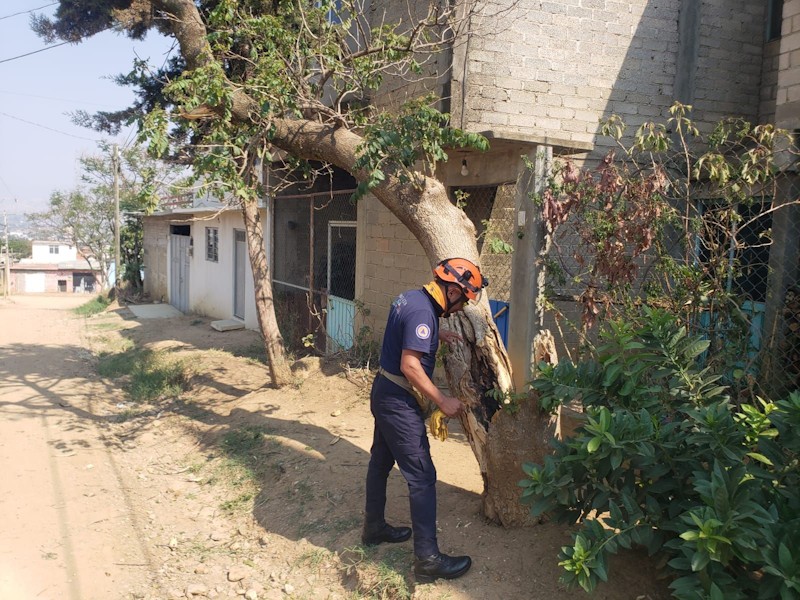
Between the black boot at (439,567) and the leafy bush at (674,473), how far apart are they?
625 mm

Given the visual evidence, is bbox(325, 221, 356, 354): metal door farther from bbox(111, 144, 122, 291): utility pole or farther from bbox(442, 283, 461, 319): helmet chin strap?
bbox(111, 144, 122, 291): utility pole

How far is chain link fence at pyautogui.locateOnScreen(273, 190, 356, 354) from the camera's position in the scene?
9.69 meters

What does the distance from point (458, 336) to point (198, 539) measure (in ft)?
8.59

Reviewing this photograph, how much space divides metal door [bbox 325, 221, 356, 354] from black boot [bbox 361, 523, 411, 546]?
5.12 metres

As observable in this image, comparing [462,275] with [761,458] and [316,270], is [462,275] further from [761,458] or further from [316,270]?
[316,270]

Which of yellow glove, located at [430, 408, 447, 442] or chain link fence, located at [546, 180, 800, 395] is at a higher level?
chain link fence, located at [546, 180, 800, 395]

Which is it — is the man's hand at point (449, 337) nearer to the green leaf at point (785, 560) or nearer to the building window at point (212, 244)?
the green leaf at point (785, 560)

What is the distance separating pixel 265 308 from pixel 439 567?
540cm

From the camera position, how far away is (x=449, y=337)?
159 inches

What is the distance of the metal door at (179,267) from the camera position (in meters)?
19.0

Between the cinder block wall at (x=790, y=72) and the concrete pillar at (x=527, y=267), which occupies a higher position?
the cinder block wall at (x=790, y=72)

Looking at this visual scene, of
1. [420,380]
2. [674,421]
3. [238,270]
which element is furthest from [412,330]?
[238,270]

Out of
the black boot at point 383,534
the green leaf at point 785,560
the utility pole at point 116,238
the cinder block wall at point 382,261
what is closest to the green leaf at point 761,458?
the green leaf at point 785,560

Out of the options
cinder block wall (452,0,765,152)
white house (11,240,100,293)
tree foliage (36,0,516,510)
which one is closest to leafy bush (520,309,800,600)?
tree foliage (36,0,516,510)
